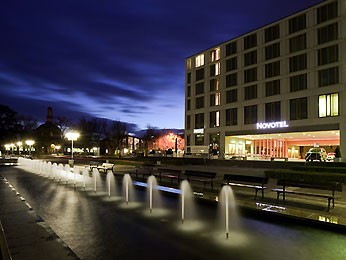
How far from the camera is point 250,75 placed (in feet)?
181

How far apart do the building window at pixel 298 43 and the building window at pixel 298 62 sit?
124cm

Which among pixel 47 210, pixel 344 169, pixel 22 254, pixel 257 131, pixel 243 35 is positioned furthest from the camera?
pixel 243 35

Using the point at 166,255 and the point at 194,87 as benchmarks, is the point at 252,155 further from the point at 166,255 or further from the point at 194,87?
the point at 166,255

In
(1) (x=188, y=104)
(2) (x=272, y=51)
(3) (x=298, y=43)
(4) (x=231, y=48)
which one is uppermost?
(4) (x=231, y=48)

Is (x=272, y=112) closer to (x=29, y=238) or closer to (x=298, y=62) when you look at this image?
(x=298, y=62)

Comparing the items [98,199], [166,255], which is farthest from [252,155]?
[166,255]

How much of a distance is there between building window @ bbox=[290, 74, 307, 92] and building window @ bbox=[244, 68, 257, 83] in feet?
24.2

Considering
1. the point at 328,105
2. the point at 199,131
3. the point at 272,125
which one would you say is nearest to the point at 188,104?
the point at 199,131

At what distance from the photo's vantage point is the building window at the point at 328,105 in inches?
1683

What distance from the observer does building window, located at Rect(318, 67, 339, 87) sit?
141ft

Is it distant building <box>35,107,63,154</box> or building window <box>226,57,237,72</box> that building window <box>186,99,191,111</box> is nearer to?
building window <box>226,57,237,72</box>

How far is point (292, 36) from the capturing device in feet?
159

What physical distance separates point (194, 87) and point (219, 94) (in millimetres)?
7456

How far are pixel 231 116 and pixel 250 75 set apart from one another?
8.19 meters
